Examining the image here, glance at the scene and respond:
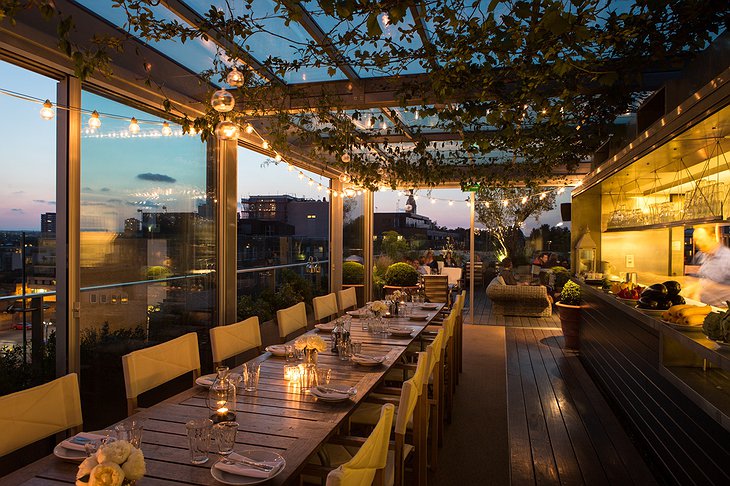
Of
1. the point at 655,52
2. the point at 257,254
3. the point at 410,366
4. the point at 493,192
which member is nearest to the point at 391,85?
the point at 655,52

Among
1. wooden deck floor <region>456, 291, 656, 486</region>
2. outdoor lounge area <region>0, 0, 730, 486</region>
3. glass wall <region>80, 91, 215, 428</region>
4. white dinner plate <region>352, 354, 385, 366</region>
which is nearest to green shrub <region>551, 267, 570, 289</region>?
outdoor lounge area <region>0, 0, 730, 486</region>

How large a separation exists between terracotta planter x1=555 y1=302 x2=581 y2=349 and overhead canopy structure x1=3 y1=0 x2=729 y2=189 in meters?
2.34

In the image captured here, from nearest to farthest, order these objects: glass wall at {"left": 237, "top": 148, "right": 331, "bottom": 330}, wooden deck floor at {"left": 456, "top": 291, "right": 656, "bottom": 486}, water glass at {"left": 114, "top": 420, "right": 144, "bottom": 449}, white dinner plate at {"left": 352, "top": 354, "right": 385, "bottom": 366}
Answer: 1. water glass at {"left": 114, "top": 420, "right": 144, "bottom": 449}
2. white dinner plate at {"left": 352, "top": 354, "right": 385, "bottom": 366}
3. wooden deck floor at {"left": 456, "top": 291, "right": 656, "bottom": 486}
4. glass wall at {"left": 237, "top": 148, "right": 331, "bottom": 330}

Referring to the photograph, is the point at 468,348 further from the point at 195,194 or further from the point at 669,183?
the point at 195,194

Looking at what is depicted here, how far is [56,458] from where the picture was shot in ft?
6.14

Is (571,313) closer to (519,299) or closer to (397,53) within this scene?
(519,299)

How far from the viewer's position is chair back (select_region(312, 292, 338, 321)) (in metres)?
5.47

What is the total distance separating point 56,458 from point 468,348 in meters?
6.43

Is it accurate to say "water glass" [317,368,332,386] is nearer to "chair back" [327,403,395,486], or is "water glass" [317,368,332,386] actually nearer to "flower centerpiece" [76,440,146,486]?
"chair back" [327,403,395,486]

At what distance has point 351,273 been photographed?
1023 cm

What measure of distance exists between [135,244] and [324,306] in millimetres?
2262

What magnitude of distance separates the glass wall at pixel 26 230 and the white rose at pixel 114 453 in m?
2.30

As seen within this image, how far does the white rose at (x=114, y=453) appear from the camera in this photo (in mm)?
1417

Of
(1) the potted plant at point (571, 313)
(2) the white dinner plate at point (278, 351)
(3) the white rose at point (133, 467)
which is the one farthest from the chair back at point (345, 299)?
(3) the white rose at point (133, 467)
